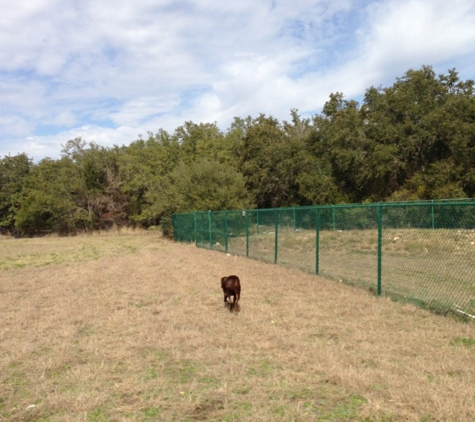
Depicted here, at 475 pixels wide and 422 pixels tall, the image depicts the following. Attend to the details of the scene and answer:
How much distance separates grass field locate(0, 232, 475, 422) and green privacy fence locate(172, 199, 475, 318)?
0.93m

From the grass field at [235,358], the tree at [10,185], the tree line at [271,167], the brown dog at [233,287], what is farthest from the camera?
the tree at [10,185]

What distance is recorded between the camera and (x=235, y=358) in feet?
16.1

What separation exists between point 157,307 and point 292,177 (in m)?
28.6

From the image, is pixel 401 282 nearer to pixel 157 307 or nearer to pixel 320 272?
pixel 320 272

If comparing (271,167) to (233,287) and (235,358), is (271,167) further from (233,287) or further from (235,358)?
(235,358)

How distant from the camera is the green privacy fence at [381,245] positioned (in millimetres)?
7922

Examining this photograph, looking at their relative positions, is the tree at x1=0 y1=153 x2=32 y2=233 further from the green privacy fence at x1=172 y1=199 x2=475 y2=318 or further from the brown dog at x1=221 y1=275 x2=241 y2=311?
the brown dog at x1=221 y1=275 x2=241 y2=311

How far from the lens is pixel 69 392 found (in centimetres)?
410

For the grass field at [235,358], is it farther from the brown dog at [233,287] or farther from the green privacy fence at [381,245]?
the green privacy fence at [381,245]

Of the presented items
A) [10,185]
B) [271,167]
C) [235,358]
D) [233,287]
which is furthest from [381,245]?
[10,185]

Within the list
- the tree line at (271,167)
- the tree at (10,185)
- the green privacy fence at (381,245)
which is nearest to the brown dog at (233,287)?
the green privacy fence at (381,245)

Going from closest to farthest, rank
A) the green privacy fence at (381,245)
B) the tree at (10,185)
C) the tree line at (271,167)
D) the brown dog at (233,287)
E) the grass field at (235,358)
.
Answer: the grass field at (235,358), the brown dog at (233,287), the green privacy fence at (381,245), the tree line at (271,167), the tree at (10,185)

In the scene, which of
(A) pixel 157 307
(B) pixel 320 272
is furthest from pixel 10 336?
(B) pixel 320 272

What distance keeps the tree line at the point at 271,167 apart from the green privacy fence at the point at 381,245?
12.6 m
